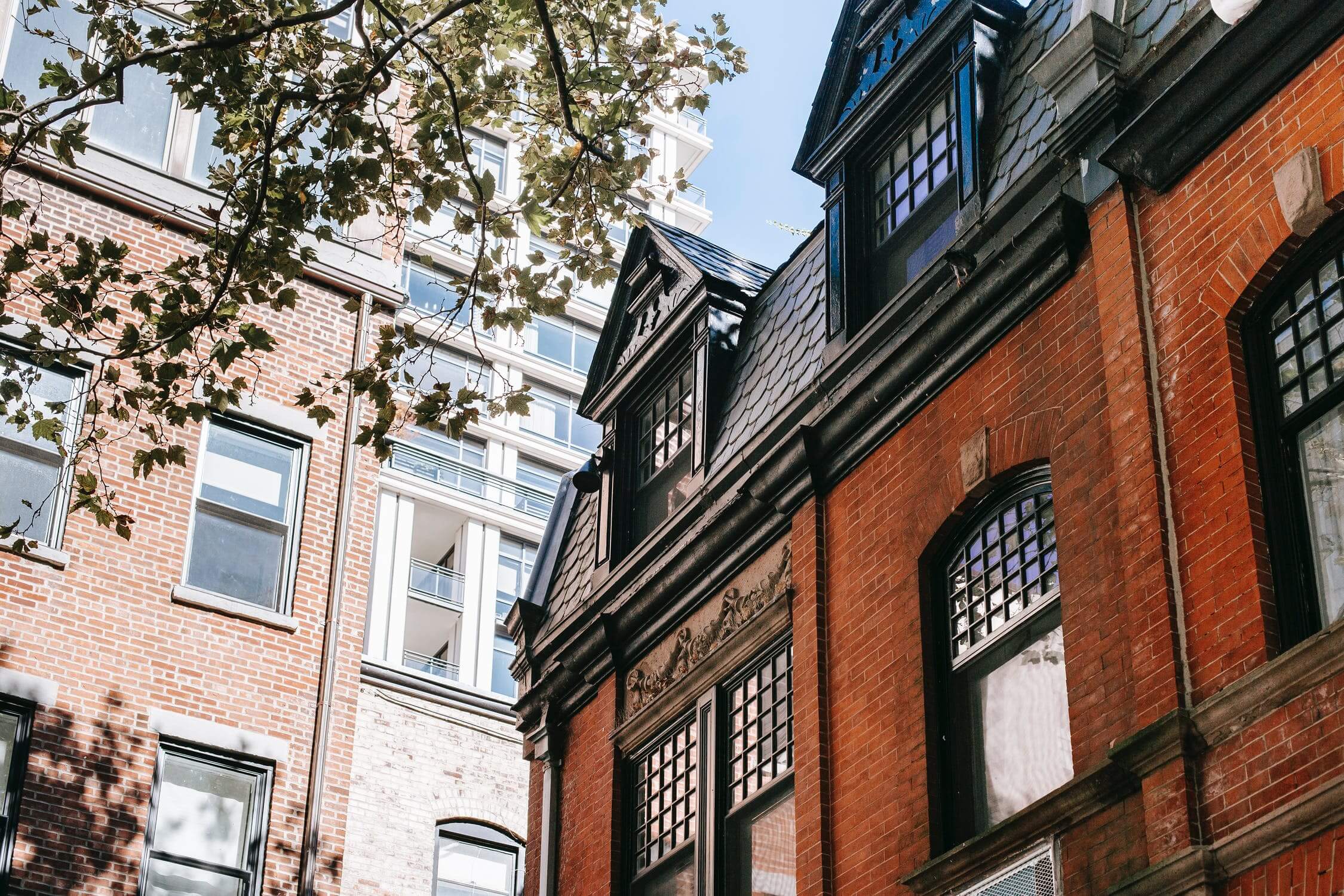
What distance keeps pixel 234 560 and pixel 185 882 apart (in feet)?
11.7

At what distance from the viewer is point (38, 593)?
17.1m

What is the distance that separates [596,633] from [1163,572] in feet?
25.0

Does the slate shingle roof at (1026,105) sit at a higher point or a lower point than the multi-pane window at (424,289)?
lower

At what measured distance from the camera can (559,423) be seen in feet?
168

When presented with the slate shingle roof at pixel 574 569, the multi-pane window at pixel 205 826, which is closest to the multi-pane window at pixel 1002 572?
the slate shingle roof at pixel 574 569

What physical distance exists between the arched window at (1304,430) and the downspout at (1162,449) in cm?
56

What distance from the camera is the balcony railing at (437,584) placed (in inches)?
1720

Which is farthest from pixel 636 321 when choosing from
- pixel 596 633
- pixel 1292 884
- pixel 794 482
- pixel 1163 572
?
pixel 1292 884

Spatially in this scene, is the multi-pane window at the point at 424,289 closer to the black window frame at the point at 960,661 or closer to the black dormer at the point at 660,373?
the black dormer at the point at 660,373

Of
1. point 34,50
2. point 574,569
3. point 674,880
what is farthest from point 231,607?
point 34,50

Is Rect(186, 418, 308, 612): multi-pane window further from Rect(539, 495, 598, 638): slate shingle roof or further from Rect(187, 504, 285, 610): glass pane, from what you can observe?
Rect(539, 495, 598, 638): slate shingle roof

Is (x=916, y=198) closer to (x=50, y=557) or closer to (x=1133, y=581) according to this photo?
(x=1133, y=581)

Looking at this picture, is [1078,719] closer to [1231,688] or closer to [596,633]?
[1231,688]

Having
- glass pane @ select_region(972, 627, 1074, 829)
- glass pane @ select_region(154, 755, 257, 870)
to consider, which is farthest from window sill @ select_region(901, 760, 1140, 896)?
glass pane @ select_region(154, 755, 257, 870)
